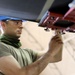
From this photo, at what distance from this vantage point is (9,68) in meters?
1.20

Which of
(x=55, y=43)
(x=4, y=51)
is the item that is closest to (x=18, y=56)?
(x=4, y=51)

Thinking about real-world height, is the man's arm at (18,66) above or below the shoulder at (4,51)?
below

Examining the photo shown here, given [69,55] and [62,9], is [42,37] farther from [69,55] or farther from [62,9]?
[62,9]

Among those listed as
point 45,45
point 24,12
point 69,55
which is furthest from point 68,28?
point 69,55

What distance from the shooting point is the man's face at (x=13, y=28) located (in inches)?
65.8

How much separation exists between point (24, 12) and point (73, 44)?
2.39 m

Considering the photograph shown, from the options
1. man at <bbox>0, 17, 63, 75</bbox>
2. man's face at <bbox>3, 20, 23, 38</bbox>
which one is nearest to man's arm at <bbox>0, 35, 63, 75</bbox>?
man at <bbox>0, 17, 63, 75</bbox>

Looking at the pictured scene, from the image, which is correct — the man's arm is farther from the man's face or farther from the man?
the man's face

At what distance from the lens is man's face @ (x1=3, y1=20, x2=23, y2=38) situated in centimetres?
167

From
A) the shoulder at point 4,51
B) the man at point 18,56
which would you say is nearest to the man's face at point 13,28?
the man at point 18,56

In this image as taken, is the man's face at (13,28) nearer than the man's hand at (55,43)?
No

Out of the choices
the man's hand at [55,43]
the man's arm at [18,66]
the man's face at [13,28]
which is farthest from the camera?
the man's face at [13,28]

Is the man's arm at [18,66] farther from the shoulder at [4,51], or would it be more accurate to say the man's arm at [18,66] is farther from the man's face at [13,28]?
the man's face at [13,28]

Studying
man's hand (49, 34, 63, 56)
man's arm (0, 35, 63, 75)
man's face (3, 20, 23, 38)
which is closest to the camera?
man's arm (0, 35, 63, 75)
